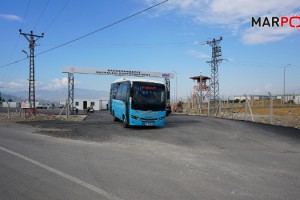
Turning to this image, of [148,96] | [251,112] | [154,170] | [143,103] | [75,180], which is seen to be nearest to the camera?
[75,180]

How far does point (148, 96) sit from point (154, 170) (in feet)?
39.0

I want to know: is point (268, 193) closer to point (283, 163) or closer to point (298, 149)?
point (283, 163)

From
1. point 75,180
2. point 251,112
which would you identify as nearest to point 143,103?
point 251,112

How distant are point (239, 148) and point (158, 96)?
26.7 feet

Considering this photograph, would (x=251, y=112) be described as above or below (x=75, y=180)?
above

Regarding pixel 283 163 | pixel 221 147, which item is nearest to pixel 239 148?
pixel 221 147

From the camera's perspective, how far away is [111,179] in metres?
7.36

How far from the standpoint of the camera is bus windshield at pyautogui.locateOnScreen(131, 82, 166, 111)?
19.8 m

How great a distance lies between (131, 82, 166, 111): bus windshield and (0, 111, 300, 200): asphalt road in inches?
192

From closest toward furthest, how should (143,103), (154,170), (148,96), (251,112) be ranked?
(154,170) < (143,103) < (148,96) < (251,112)

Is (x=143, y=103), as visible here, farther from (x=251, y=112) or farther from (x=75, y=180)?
(x=75, y=180)

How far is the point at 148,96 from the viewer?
20141 millimetres

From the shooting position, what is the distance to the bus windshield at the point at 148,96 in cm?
1981

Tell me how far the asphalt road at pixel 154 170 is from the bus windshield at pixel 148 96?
4.87m
